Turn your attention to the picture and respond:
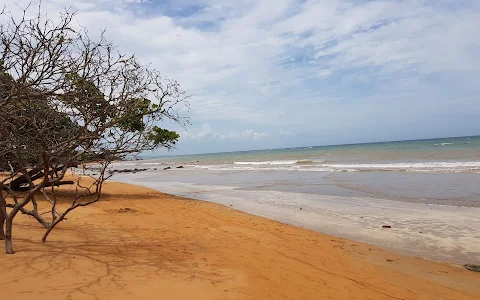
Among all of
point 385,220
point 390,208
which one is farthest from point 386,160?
point 385,220

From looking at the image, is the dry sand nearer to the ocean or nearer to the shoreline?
the shoreline

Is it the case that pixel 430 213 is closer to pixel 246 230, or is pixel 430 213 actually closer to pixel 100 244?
pixel 246 230

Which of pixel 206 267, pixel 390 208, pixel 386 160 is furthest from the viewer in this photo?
pixel 386 160

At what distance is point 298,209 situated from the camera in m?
12.4

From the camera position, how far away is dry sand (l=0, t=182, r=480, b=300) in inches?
179

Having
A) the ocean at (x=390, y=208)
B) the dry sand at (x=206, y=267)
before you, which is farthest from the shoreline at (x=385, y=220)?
the dry sand at (x=206, y=267)

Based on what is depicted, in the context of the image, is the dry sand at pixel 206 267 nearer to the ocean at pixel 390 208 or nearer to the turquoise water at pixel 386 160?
the ocean at pixel 390 208

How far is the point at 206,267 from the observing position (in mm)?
5598

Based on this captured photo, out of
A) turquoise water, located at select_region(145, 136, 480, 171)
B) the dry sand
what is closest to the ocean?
the dry sand

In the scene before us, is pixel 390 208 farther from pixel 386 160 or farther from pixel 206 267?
pixel 386 160

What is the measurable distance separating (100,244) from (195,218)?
4.03 metres

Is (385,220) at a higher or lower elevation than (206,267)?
lower

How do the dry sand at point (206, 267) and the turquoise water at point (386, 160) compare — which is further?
the turquoise water at point (386, 160)

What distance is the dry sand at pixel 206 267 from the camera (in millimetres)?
4535
